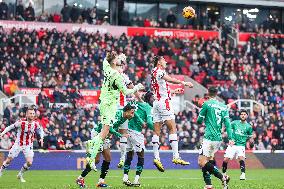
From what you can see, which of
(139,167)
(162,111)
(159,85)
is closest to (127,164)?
(139,167)

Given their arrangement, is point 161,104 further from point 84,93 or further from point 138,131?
point 84,93

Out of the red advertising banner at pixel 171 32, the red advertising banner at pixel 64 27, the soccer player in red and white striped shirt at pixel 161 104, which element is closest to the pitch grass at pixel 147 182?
the soccer player in red and white striped shirt at pixel 161 104

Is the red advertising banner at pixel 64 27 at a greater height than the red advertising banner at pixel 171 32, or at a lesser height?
greater

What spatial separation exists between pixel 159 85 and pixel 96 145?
3.29m

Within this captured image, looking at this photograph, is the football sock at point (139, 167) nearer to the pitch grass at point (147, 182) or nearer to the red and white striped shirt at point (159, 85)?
the pitch grass at point (147, 182)

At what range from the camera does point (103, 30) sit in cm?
4844

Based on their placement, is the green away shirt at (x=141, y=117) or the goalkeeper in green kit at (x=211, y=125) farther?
the green away shirt at (x=141, y=117)

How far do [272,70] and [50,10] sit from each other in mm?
15637

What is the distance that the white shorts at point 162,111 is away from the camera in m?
20.2

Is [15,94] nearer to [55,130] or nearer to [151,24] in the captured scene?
[55,130]

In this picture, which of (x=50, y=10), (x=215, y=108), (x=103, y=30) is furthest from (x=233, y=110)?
(x=215, y=108)

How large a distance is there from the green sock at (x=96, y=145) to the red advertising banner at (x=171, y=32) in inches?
1253

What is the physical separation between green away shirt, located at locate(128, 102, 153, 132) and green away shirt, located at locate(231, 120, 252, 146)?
6.84 m

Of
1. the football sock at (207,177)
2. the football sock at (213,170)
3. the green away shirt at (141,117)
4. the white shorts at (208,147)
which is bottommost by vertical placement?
the football sock at (207,177)
